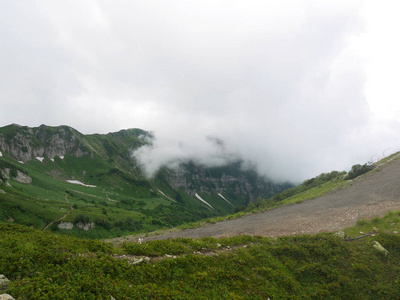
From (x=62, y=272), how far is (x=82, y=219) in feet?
237

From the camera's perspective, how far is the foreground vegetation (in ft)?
31.0

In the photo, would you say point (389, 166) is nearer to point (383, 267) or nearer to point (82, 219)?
point (383, 267)

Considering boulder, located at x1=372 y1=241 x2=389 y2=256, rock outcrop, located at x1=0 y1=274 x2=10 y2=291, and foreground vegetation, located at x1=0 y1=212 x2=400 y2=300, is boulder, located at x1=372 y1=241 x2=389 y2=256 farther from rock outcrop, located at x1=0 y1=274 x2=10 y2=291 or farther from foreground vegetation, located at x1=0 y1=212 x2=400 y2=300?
rock outcrop, located at x1=0 y1=274 x2=10 y2=291

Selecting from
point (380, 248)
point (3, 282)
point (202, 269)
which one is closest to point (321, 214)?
point (380, 248)

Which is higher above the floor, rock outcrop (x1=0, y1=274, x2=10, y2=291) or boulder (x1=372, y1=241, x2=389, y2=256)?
rock outcrop (x1=0, y1=274, x2=10, y2=291)

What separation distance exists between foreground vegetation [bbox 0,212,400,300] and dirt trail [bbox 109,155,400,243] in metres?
6.97

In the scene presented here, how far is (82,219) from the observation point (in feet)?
230

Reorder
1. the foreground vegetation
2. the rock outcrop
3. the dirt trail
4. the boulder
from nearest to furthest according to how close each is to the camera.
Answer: the rock outcrop
the foreground vegetation
the boulder
the dirt trail

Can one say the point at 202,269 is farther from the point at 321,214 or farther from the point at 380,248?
the point at 321,214

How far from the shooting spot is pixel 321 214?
2842 centimetres

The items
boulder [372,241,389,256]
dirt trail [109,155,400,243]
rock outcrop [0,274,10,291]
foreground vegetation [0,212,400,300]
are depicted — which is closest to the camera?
rock outcrop [0,274,10,291]

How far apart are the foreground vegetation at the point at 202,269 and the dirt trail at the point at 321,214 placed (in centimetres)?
697

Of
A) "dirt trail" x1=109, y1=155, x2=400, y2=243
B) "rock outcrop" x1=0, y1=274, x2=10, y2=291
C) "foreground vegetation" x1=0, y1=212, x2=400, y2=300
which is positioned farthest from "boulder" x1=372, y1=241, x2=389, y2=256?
"rock outcrop" x1=0, y1=274, x2=10, y2=291

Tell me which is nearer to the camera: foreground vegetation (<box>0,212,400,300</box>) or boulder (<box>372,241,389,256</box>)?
foreground vegetation (<box>0,212,400,300</box>)
